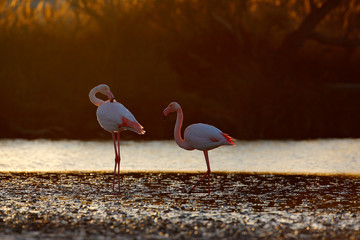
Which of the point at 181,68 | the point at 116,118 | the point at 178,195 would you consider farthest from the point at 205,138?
the point at 181,68

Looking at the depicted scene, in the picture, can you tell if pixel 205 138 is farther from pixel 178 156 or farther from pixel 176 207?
pixel 178 156

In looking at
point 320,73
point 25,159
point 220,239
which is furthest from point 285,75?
point 220,239

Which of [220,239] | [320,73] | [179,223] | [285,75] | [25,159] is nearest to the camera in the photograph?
[220,239]

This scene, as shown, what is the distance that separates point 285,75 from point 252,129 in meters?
3.85

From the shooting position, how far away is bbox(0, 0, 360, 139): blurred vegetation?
24062 millimetres

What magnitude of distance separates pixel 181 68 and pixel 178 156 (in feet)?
37.1

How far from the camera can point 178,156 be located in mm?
15789

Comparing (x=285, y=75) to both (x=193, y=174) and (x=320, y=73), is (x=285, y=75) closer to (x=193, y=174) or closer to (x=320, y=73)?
(x=320, y=73)

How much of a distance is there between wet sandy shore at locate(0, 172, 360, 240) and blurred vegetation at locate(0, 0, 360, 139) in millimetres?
10450

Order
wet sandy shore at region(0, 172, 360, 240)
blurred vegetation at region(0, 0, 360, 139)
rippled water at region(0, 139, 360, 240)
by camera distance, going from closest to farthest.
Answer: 1. wet sandy shore at region(0, 172, 360, 240)
2. rippled water at region(0, 139, 360, 240)
3. blurred vegetation at region(0, 0, 360, 139)

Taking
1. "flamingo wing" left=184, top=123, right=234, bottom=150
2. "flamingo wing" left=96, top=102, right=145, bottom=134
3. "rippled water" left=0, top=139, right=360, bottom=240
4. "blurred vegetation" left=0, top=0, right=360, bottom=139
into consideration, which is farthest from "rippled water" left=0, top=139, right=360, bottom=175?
"blurred vegetation" left=0, top=0, right=360, bottom=139

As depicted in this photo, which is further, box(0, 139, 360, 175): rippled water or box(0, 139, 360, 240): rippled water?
box(0, 139, 360, 175): rippled water

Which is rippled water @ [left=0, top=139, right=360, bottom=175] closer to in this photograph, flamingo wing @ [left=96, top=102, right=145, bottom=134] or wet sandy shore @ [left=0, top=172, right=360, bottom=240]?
wet sandy shore @ [left=0, top=172, right=360, bottom=240]

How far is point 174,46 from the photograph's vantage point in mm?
27344
